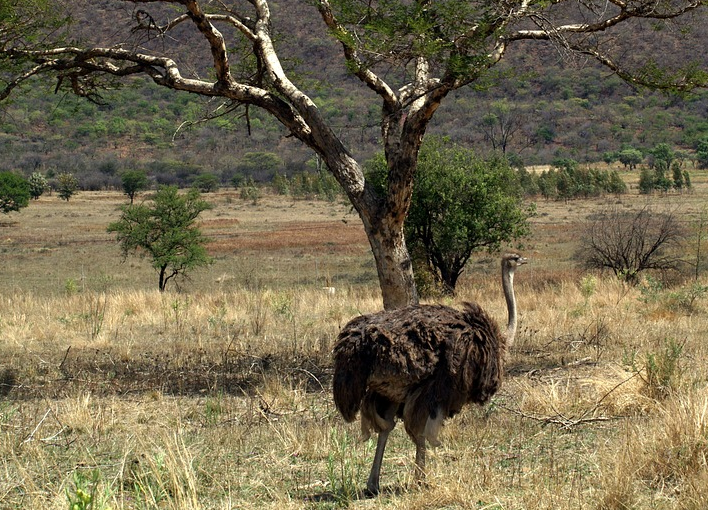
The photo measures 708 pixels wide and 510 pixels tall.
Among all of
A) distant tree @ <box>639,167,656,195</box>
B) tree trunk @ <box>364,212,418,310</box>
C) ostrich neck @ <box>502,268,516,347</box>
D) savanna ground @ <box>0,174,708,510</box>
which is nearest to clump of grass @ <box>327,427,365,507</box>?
savanna ground @ <box>0,174,708,510</box>

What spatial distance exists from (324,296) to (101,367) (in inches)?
243

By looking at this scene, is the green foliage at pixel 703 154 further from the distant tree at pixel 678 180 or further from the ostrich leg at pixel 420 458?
the ostrich leg at pixel 420 458

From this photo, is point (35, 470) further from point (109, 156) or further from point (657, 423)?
point (109, 156)

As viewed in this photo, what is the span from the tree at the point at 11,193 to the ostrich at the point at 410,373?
46.2 m

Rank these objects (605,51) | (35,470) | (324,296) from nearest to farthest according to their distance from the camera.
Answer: (35,470) < (605,51) < (324,296)

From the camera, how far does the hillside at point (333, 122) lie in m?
79.2

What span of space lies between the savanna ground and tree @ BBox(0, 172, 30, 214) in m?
32.2

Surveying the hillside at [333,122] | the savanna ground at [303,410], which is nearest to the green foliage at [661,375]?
the savanna ground at [303,410]

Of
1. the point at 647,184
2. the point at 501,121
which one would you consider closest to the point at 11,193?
the point at 647,184

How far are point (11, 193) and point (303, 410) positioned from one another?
1744 inches

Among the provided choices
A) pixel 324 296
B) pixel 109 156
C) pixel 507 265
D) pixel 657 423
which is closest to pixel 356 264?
pixel 324 296

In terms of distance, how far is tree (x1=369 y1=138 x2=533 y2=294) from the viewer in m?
17.7

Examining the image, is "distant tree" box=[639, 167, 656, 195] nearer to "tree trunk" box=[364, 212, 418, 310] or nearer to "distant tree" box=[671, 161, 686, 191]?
"distant tree" box=[671, 161, 686, 191]

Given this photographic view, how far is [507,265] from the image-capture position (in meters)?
8.21
